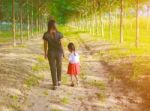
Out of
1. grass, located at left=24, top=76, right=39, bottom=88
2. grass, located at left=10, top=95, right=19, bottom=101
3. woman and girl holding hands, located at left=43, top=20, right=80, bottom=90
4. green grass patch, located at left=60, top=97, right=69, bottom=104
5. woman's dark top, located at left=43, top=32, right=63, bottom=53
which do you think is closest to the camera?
green grass patch, located at left=60, top=97, right=69, bottom=104

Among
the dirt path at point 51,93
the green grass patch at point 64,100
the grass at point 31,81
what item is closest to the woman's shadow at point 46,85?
the dirt path at point 51,93

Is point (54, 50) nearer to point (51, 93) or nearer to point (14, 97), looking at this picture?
point (51, 93)

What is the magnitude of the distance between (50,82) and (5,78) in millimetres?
1740

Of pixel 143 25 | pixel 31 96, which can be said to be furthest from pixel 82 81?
pixel 143 25

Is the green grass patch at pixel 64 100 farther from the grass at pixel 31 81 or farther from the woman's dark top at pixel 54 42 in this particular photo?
the woman's dark top at pixel 54 42

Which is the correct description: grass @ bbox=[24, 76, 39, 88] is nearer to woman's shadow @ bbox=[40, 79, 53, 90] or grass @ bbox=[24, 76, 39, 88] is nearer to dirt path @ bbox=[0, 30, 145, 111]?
dirt path @ bbox=[0, 30, 145, 111]

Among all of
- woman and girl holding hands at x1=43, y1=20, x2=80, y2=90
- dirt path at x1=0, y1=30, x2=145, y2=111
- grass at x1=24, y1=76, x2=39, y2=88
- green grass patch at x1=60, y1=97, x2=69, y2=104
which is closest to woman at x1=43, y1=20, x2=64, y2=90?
woman and girl holding hands at x1=43, y1=20, x2=80, y2=90

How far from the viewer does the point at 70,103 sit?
562 inches

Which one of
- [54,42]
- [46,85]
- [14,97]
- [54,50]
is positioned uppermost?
[54,42]

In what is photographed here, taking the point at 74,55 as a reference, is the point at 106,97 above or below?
below

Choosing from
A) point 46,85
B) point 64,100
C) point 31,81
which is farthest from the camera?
point 31,81

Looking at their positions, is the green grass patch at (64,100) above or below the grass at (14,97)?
below

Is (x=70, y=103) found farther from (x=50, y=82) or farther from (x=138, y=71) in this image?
(x=138, y=71)

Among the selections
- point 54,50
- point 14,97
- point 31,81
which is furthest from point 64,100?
point 31,81
